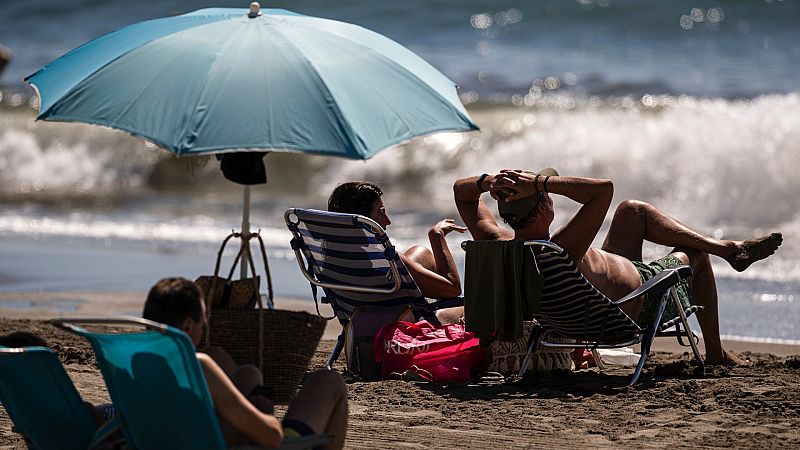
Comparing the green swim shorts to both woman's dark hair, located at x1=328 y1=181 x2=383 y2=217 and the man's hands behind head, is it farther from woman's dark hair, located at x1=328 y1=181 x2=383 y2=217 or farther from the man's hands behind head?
woman's dark hair, located at x1=328 y1=181 x2=383 y2=217

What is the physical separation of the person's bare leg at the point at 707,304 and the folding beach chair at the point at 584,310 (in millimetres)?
332

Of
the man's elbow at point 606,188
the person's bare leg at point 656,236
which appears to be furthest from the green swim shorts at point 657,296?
the man's elbow at point 606,188

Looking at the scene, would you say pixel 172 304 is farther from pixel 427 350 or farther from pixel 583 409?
pixel 427 350

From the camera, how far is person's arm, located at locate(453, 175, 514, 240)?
6059mm

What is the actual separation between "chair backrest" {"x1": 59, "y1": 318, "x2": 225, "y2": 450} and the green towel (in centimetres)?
225

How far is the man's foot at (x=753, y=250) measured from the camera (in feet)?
20.3

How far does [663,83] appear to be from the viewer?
18.3 meters

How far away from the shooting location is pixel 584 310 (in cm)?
570

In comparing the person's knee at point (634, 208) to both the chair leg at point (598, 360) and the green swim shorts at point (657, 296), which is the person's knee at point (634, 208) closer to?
the green swim shorts at point (657, 296)

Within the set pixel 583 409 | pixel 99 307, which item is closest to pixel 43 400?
pixel 583 409

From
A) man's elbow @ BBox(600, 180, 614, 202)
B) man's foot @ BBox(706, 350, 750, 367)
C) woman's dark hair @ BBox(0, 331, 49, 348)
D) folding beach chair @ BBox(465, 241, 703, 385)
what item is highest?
man's elbow @ BBox(600, 180, 614, 202)

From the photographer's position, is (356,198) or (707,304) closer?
(356,198)

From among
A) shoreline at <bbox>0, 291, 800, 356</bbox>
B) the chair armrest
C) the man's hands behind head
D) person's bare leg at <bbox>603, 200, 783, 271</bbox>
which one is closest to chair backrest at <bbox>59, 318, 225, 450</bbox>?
the man's hands behind head

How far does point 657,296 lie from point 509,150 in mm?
10347
